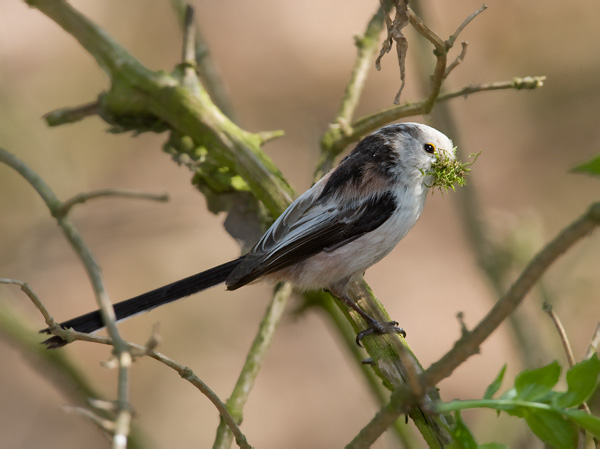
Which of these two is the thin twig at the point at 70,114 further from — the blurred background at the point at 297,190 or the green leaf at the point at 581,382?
the green leaf at the point at 581,382

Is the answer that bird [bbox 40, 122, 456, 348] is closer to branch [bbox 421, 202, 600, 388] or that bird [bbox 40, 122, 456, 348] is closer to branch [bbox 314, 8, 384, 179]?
branch [bbox 314, 8, 384, 179]

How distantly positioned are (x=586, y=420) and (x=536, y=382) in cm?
12

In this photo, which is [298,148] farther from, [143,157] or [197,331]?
[197,331]

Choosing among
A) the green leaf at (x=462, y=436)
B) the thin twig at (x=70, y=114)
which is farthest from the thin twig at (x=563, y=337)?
the thin twig at (x=70, y=114)

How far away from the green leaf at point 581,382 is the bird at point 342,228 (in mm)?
1315

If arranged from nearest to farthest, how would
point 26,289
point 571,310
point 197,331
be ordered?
point 26,289, point 571,310, point 197,331

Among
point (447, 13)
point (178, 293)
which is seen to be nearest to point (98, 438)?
point (178, 293)

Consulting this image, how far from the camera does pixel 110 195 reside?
6.56ft

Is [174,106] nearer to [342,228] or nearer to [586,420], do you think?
[342,228]

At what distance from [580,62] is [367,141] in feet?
13.5

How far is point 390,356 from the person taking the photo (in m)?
2.14

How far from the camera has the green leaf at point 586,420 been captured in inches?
50.2

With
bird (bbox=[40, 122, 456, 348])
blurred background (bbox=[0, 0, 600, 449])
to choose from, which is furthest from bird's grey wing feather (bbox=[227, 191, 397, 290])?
blurred background (bbox=[0, 0, 600, 449])

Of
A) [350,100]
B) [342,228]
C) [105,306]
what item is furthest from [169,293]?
[350,100]
